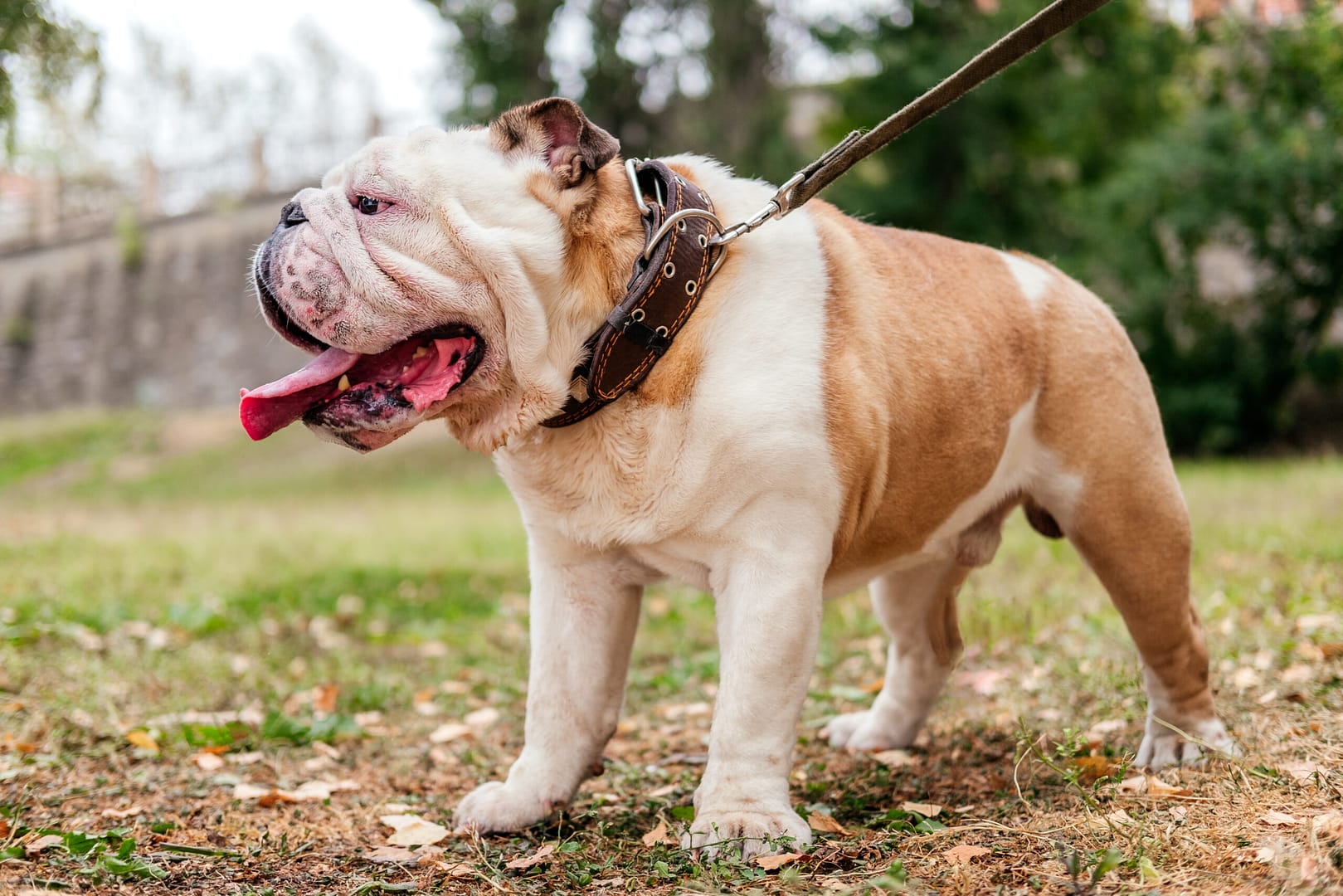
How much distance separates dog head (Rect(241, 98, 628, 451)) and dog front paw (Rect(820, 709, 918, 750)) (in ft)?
5.97

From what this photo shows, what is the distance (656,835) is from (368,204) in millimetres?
1637

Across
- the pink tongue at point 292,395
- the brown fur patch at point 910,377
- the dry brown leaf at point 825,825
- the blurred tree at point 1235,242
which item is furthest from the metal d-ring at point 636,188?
the blurred tree at point 1235,242

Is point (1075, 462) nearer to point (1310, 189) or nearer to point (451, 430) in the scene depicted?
point (451, 430)

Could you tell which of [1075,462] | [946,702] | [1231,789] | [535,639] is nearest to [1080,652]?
[946,702]

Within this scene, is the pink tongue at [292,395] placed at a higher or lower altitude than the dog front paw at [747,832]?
higher

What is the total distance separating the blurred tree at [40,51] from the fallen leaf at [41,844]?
12.0ft

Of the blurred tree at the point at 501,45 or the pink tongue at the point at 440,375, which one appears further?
the blurred tree at the point at 501,45

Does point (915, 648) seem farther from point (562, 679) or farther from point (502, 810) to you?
point (502, 810)

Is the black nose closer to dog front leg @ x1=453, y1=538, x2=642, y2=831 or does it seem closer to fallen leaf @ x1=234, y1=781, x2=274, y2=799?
dog front leg @ x1=453, y1=538, x2=642, y2=831

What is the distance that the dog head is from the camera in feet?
9.01

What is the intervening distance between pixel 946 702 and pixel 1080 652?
615mm

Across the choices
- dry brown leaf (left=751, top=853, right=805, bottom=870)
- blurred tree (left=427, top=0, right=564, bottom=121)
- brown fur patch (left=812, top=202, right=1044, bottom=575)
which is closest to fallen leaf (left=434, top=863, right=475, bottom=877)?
dry brown leaf (left=751, top=853, right=805, bottom=870)

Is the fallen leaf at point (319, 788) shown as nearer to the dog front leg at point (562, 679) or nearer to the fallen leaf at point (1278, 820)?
the dog front leg at point (562, 679)

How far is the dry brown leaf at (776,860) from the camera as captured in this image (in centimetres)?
257
